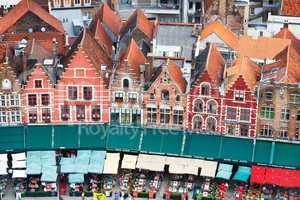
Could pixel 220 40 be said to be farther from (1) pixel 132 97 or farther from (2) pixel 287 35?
(1) pixel 132 97

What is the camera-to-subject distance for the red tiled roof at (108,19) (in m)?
107

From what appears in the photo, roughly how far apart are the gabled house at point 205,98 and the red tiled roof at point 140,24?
1387 centimetres

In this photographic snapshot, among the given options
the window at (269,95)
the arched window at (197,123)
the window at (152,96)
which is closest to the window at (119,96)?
the window at (152,96)

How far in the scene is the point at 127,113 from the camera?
9256 cm

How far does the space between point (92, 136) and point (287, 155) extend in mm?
22014

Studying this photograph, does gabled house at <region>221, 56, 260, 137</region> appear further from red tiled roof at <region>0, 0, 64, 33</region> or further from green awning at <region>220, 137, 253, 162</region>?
red tiled roof at <region>0, 0, 64, 33</region>

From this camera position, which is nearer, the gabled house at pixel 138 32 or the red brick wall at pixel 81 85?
the red brick wall at pixel 81 85

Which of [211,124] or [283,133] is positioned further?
[211,124]

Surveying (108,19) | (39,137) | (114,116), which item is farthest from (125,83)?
(108,19)

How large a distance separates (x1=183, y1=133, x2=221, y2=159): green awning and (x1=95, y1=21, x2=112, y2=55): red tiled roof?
1736 cm

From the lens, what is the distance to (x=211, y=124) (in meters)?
Answer: 91.1

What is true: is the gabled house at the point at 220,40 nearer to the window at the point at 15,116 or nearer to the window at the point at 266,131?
the window at the point at 266,131

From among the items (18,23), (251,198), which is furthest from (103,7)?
(251,198)

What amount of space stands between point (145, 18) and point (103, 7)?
238 inches
